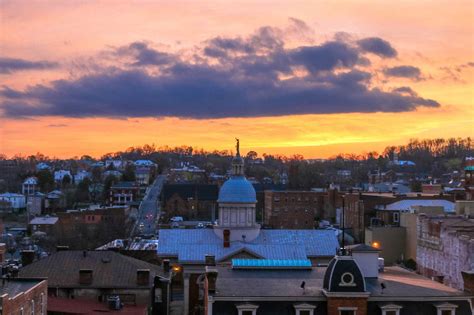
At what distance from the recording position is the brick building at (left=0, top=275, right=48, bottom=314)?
1168 inches

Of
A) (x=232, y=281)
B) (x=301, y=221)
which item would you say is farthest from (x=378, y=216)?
(x=232, y=281)

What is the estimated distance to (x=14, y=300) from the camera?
30500mm

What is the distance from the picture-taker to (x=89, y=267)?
4734 centimetres

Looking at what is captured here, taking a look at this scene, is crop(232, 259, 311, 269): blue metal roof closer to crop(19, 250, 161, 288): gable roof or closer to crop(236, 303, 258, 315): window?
crop(236, 303, 258, 315): window

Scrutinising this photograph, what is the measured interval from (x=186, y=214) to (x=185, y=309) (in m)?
98.5

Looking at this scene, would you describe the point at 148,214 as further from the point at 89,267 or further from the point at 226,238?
the point at 89,267

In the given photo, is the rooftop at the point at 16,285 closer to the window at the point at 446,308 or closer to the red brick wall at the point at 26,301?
the red brick wall at the point at 26,301

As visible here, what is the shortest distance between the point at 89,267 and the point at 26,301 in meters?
14.8

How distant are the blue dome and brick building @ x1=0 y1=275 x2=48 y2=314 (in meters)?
28.5

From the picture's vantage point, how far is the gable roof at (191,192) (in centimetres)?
15225

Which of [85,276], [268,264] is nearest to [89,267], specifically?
[85,276]

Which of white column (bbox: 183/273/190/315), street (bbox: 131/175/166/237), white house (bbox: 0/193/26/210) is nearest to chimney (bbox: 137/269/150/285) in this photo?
white column (bbox: 183/273/190/315)

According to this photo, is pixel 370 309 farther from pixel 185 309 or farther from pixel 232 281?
pixel 185 309

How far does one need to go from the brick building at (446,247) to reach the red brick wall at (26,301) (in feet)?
77.0
